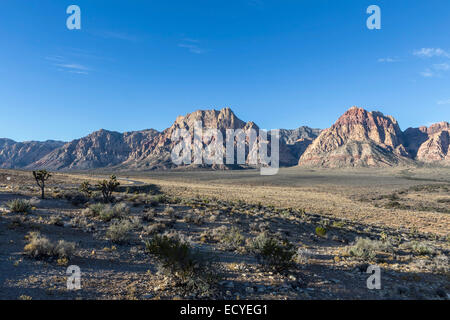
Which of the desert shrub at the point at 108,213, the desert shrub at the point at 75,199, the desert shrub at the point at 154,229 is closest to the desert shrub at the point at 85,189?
the desert shrub at the point at 75,199

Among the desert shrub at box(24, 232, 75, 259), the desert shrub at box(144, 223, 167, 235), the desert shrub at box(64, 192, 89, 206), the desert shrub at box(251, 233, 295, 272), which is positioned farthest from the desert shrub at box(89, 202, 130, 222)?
the desert shrub at box(251, 233, 295, 272)

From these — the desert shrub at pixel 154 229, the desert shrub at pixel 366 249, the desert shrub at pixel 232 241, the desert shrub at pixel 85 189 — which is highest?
the desert shrub at pixel 85 189

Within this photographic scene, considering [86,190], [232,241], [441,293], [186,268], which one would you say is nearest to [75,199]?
[86,190]

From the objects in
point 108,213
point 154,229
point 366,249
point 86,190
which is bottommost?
point 366,249

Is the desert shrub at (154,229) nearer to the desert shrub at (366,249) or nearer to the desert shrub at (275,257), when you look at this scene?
the desert shrub at (275,257)

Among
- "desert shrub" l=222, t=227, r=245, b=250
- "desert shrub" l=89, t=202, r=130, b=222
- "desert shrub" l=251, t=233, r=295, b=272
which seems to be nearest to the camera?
"desert shrub" l=251, t=233, r=295, b=272

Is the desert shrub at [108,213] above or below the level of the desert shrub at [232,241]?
above

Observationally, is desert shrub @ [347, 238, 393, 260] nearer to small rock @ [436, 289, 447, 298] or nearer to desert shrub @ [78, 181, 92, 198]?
small rock @ [436, 289, 447, 298]

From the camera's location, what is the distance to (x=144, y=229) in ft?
42.1

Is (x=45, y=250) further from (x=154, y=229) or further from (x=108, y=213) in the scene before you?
(x=108, y=213)
